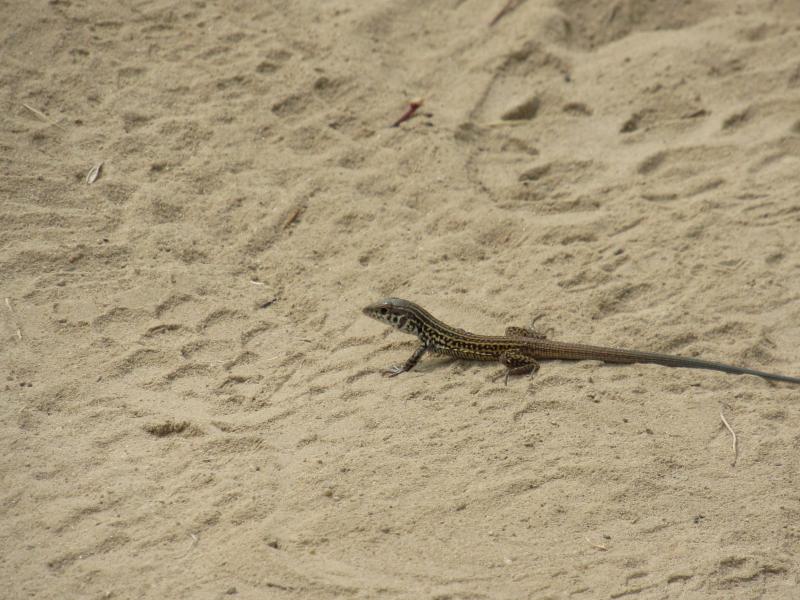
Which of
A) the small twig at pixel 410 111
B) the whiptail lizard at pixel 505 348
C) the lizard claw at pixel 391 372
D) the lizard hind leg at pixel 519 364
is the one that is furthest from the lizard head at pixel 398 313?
the small twig at pixel 410 111

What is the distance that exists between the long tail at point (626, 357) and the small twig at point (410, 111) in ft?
9.10

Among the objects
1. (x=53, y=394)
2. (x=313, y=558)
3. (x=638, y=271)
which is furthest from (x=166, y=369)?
(x=638, y=271)

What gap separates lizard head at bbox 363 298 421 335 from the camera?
582 cm

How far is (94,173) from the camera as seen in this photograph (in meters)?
6.93

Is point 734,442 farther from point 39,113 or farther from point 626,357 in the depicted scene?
point 39,113

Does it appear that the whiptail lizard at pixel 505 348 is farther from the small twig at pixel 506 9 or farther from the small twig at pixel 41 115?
the small twig at pixel 506 9

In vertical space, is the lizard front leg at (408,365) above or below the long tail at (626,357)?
above

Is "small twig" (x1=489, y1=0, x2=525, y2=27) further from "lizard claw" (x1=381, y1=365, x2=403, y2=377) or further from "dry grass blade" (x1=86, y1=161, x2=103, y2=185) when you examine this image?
"lizard claw" (x1=381, y1=365, x2=403, y2=377)

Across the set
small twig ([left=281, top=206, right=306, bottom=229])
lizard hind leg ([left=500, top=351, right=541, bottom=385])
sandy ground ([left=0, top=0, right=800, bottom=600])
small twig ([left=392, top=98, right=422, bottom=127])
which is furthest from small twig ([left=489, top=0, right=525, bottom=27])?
lizard hind leg ([left=500, top=351, right=541, bottom=385])

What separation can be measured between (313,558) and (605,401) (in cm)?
196

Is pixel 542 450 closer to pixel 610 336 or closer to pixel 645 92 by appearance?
pixel 610 336

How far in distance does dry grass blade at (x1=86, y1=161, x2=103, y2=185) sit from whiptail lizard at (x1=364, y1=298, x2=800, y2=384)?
2402mm

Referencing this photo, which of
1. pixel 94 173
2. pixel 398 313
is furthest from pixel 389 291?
pixel 94 173

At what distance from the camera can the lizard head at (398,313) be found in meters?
5.82
